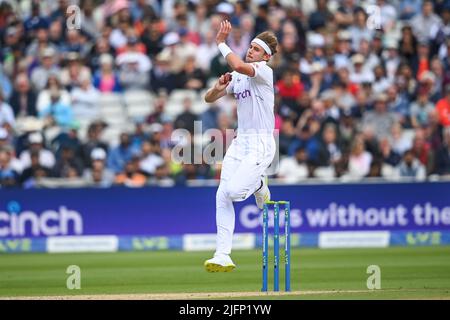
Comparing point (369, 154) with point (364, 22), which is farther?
point (364, 22)

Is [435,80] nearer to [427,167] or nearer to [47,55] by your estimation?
[427,167]

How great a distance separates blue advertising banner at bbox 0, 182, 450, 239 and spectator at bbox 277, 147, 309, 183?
922 millimetres

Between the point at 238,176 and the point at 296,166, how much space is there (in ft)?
24.9

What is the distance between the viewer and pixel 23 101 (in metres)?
19.1

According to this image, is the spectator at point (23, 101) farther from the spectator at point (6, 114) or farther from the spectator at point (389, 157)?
the spectator at point (389, 157)

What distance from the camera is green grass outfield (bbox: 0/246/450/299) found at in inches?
439

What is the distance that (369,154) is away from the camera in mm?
18656

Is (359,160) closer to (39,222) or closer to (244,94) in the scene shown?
(39,222)

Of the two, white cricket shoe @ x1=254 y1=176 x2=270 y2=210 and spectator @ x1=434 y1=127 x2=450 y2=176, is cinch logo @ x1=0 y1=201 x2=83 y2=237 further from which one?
white cricket shoe @ x1=254 y1=176 x2=270 y2=210

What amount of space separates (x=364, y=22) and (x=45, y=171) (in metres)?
6.73

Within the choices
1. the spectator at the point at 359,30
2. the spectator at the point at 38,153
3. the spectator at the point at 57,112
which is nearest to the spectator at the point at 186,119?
the spectator at the point at 57,112

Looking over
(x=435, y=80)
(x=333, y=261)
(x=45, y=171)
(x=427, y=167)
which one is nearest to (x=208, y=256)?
(x=333, y=261)

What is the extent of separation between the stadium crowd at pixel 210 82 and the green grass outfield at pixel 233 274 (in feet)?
7.04

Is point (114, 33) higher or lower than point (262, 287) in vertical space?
higher
